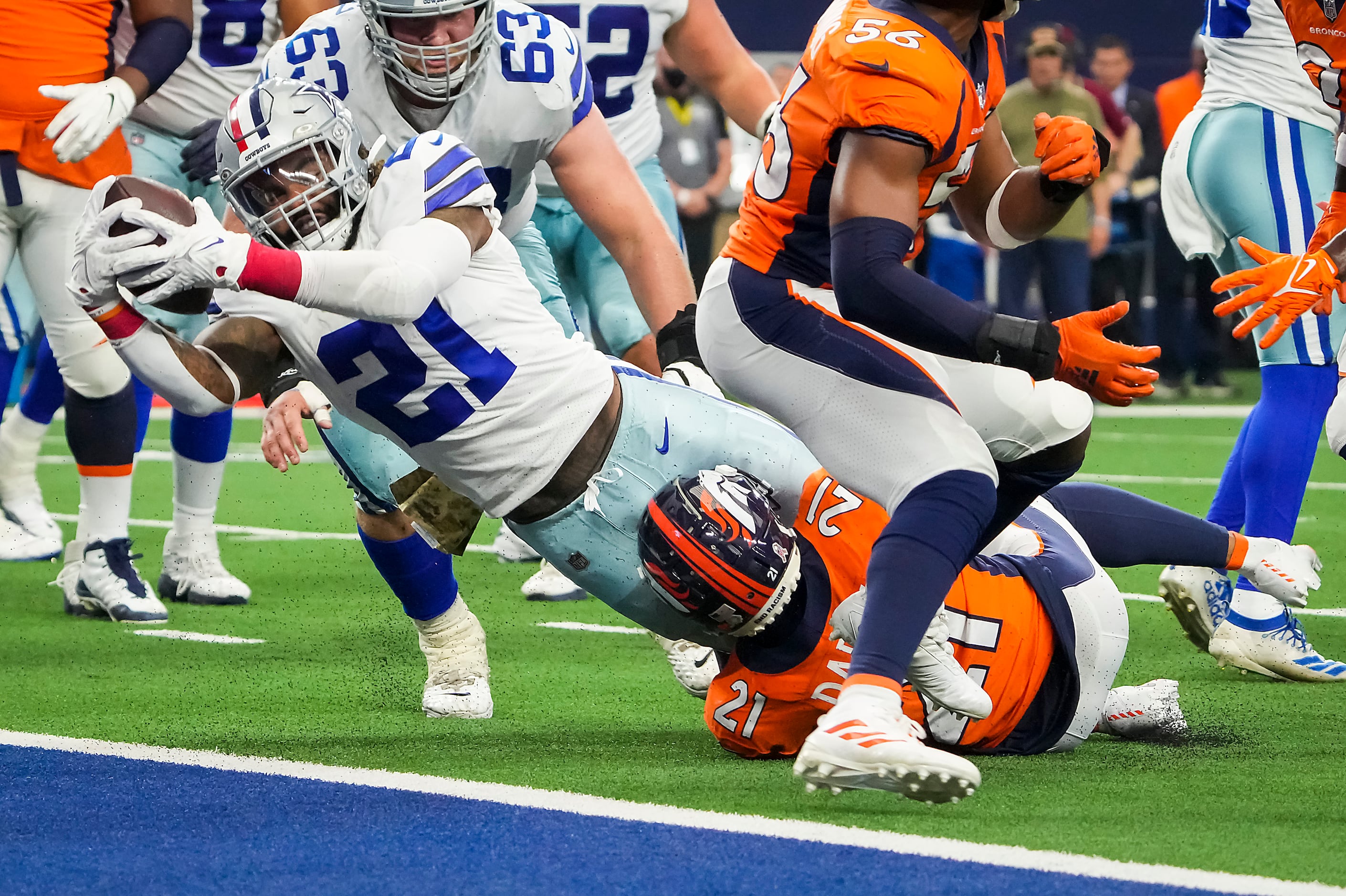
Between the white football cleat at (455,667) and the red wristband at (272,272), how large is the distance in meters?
1.21

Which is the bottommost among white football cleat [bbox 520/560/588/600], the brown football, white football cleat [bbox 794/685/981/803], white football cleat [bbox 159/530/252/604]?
white football cleat [bbox 159/530/252/604]

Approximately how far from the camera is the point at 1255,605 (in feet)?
13.2

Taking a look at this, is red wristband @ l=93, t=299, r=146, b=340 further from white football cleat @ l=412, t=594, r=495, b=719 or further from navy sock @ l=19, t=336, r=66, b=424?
navy sock @ l=19, t=336, r=66, b=424

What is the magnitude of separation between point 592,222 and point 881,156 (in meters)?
1.43

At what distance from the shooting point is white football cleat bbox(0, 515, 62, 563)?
6074 millimetres

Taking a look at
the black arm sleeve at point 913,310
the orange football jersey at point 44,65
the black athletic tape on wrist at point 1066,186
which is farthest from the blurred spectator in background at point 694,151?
the black arm sleeve at point 913,310

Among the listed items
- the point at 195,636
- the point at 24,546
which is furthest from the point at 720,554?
the point at 24,546

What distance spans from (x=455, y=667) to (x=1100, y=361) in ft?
5.24

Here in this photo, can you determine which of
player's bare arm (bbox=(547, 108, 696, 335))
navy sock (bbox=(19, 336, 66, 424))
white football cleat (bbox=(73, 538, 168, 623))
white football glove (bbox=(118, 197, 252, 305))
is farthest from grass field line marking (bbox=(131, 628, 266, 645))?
white football glove (bbox=(118, 197, 252, 305))

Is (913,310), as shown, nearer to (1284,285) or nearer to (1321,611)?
(1284,285)

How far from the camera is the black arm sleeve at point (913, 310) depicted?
2.78m

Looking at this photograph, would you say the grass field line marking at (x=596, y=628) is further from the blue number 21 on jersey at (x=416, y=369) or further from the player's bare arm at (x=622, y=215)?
the blue number 21 on jersey at (x=416, y=369)

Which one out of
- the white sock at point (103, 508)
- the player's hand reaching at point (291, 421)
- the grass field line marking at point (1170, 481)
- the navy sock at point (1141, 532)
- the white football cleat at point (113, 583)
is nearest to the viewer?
the player's hand reaching at point (291, 421)

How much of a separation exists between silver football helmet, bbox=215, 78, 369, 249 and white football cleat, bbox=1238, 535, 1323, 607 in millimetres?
1795
